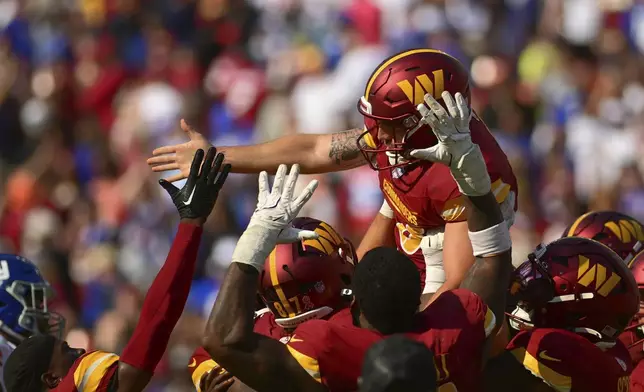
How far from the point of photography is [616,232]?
6496 millimetres

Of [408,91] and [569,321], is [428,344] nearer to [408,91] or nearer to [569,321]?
[569,321]

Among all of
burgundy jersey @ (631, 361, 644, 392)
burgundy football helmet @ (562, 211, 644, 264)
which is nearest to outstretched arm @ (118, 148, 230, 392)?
burgundy jersey @ (631, 361, 644, 392)

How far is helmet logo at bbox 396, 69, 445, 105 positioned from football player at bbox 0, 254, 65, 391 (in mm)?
2068

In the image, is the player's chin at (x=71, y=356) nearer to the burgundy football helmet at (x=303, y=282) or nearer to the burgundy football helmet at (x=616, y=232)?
the burgundy football helmet at (x=303, y=282)

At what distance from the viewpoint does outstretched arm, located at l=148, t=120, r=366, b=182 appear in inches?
235

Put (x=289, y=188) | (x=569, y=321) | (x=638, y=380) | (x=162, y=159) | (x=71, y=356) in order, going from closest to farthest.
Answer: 1. (x=289, y=188)
2. (x=71, y=356)
3. (x=569, y=321)
4. (x=638, y=380)
5. (x=162, y=159)

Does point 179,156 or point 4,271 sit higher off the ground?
point 179,156

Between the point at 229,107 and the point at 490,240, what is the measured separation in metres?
8.23

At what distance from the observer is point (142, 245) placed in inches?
454

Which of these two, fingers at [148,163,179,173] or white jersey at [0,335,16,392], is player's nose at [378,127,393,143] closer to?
fingers at [148,163,179,173]

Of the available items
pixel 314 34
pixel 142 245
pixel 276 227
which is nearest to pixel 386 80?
pixel 276 227

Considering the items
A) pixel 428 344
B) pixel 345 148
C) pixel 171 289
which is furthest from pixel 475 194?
pixel 345 148

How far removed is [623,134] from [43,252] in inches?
204

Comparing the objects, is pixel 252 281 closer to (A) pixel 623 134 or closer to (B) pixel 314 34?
(A) pixel 623 134
